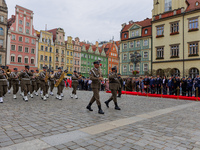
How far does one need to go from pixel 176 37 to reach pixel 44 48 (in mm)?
39495

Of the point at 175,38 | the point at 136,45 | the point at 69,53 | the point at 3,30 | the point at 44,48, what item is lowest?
the point at 175,38

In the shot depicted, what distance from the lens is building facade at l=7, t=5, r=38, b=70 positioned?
154 ft

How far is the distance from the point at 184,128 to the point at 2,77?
9712 millimetres

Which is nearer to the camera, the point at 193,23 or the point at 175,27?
the point at 193,23

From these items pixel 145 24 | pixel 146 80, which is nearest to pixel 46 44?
pixel 145 24

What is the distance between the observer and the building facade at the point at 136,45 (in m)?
41.2

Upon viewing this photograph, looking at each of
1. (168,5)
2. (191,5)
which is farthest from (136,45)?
(191,5)

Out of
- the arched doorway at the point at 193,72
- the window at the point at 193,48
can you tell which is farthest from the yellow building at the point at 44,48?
the arched doorway at the point at 193,72

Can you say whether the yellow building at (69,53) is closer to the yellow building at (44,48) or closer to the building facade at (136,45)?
the yellow building at (44,48)

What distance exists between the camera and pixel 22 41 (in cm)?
4941

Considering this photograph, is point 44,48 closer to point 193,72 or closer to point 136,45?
point 136,45

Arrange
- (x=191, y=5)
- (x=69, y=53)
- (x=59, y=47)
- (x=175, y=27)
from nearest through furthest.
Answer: (x=191, y=5)
(x=175, y=27)
(x=59, y=47)
(x=69, y=53)

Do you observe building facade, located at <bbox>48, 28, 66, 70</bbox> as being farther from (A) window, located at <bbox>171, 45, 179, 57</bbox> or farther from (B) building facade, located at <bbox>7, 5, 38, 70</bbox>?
(A) window, located at <bbox>171, 45, 179, 57</bbox>

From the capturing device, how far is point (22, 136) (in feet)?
13.7
